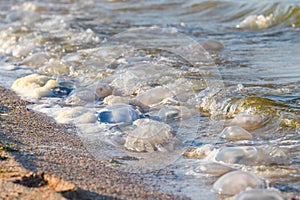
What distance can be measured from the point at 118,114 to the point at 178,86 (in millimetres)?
967

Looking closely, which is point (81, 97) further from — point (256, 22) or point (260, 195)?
point (256, 22)

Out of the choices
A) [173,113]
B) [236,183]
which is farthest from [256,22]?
[236,183]

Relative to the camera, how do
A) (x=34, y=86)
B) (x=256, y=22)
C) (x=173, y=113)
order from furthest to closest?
1. (x=256, y=22)
2. (x=34, y=86)
3. (x=173, y=113)

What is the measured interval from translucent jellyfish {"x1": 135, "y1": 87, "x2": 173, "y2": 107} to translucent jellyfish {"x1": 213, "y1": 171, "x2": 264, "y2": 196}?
65.7 inches

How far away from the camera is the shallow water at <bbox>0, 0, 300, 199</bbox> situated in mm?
3219

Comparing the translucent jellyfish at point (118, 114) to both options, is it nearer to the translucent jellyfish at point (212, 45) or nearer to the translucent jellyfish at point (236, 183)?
the translucent jellyfish at point (236, 183)

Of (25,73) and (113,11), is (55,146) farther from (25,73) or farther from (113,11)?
(113,11)

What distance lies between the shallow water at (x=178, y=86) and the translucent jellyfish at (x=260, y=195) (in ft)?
0.53

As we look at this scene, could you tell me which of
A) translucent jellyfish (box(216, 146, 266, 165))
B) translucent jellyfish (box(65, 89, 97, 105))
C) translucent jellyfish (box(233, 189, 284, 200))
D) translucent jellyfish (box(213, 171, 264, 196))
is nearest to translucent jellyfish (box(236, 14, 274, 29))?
translucent jellyfish (box(65, 89, 97, 105))

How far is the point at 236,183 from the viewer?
2738mm

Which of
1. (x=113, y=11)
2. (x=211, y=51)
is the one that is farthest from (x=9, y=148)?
(x=113, y=11)

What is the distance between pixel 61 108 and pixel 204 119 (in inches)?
45.1

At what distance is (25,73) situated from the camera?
18.8ft

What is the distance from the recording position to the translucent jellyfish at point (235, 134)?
3.57m
